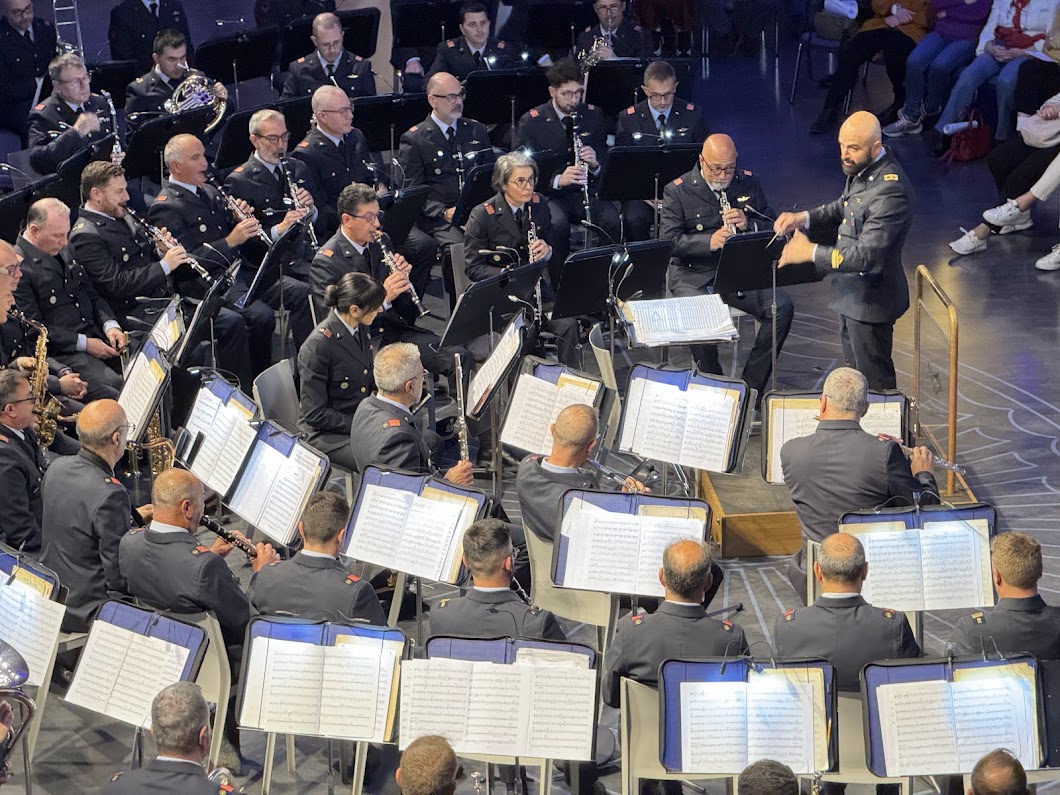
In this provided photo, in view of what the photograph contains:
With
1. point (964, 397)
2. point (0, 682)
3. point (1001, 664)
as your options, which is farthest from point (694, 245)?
point (0, 682)

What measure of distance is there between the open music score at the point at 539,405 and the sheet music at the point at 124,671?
2.20 meters

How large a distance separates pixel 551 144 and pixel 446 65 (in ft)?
6.77

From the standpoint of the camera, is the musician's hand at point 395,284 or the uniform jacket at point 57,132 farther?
the uniform jacket at point 57,132

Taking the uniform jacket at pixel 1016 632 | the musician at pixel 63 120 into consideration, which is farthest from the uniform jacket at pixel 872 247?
the musician at pixel 63 120

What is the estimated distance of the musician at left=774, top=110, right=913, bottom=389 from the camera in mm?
7938

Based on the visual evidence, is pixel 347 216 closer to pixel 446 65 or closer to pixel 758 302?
pixel 758 302

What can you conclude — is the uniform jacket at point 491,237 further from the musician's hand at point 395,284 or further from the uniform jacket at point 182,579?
the uniform jacket at point 182,579

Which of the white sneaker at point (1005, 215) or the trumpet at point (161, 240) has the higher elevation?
the trumpet at point (161, 240)

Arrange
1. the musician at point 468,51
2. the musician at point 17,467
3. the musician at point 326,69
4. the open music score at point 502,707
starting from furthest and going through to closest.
→ the musician at point 468,51
the musician at point 326,69
the musician at point 17,467
the open music score at point 502,707

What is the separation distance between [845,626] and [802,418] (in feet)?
5.54

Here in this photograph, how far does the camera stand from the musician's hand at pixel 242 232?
29.7 feet

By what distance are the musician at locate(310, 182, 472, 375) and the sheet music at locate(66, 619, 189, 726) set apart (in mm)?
3397

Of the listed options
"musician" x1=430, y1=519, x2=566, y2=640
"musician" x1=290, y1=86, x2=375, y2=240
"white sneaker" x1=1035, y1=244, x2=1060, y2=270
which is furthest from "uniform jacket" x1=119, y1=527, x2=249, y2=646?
"white sneaker" x1=1035, y1=244, x2=1060, y2=270

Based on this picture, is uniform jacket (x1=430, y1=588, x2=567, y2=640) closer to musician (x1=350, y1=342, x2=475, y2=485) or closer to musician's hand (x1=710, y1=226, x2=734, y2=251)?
musician (x1=350, y1=342, x2=475, y2=485)
